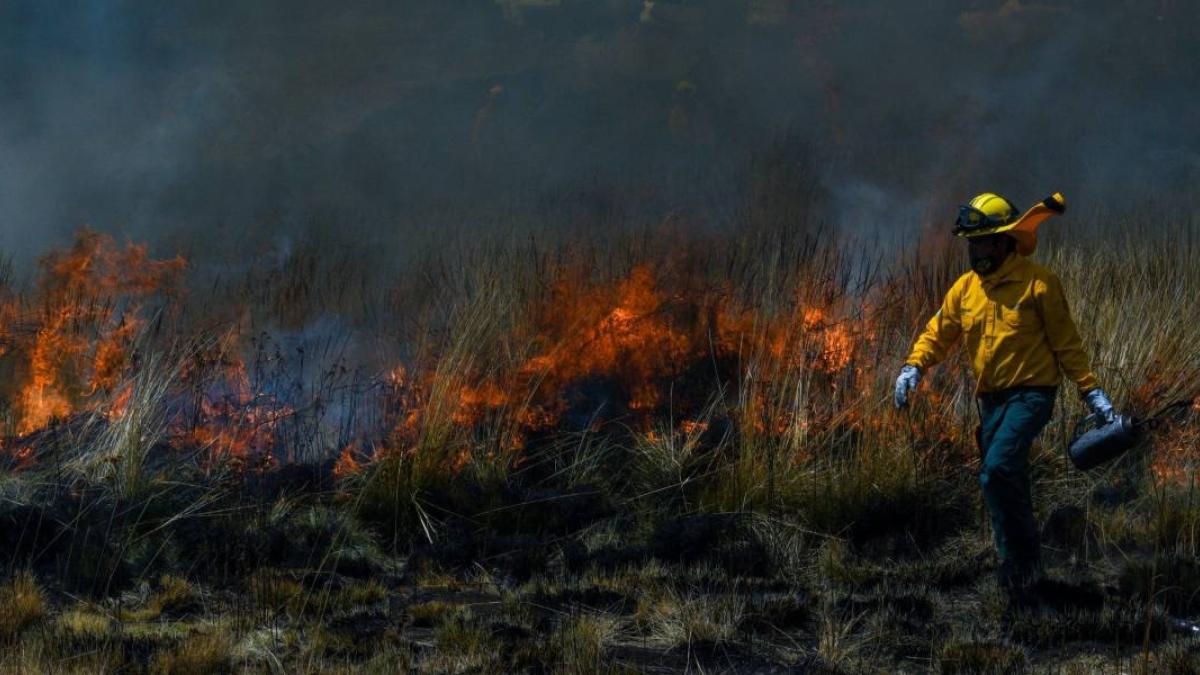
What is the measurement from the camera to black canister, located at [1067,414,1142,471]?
4699 mm

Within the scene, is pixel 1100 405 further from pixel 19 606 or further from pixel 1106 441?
pixel 19 606

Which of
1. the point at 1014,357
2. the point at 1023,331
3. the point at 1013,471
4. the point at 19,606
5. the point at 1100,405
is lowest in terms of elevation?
the point at 19,606

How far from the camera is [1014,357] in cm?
504

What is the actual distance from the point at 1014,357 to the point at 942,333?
414 mm

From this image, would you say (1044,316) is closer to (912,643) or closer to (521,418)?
(912,643)

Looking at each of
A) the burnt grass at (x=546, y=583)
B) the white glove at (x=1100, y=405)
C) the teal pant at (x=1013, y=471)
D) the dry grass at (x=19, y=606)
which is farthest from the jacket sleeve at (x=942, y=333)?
the dry grass at (x=19, y=606)

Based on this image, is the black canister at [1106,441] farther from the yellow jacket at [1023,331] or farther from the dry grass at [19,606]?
the dry grass at [19,606]

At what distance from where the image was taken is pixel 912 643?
4.59 metres

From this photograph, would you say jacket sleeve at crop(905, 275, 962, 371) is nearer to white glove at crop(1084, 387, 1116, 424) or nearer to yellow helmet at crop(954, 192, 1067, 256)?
yellow helmet at crop(954, 192, 1067, 256)

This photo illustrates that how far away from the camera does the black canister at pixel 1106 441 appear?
470cm

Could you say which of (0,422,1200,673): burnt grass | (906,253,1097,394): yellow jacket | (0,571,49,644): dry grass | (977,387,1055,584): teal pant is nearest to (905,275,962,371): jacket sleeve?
(906,253,1097,394): yellow jacket

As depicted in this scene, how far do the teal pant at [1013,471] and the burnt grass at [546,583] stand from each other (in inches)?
7.5

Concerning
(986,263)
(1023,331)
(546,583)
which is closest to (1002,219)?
(986,263)

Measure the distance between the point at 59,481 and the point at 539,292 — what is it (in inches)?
152
